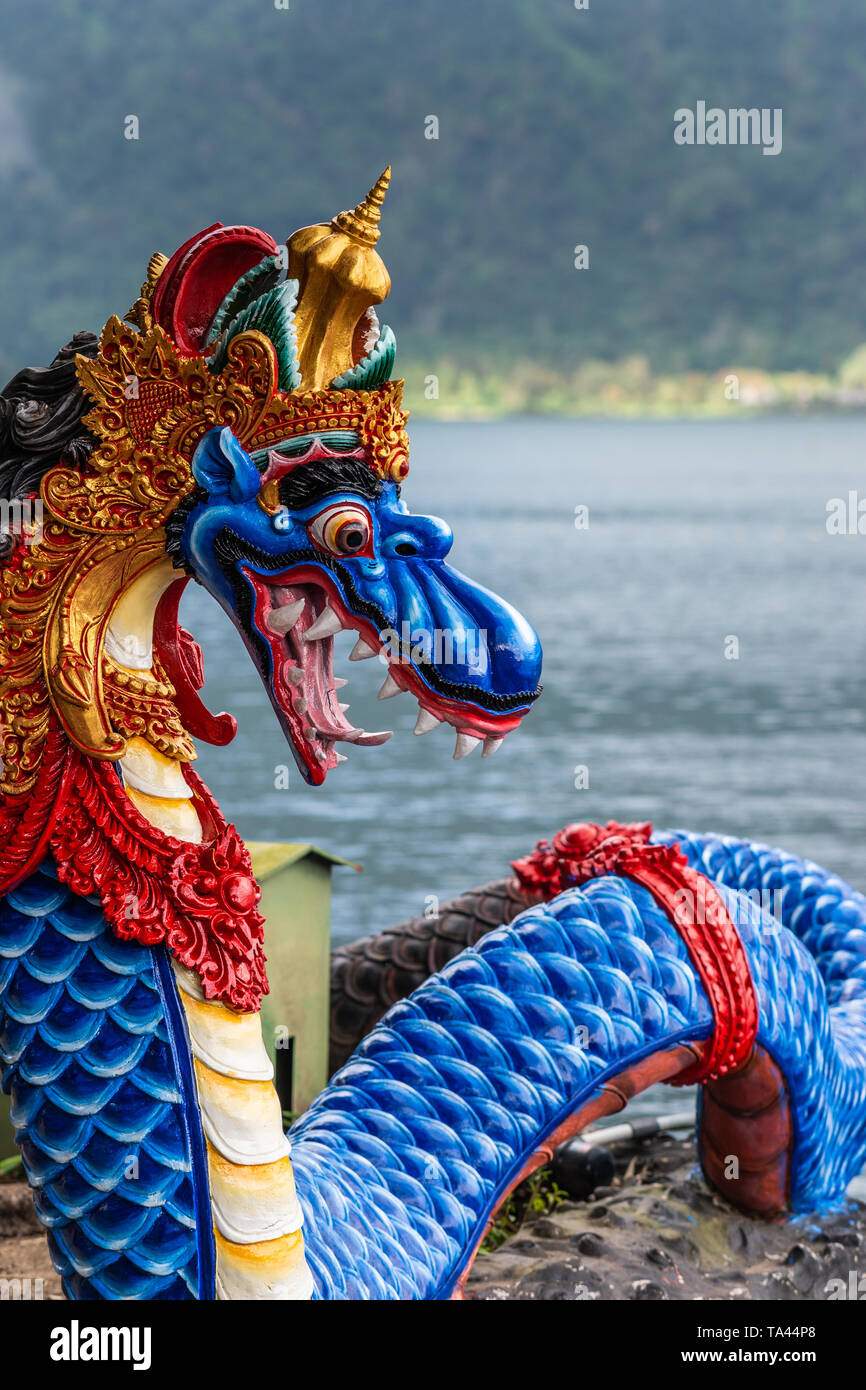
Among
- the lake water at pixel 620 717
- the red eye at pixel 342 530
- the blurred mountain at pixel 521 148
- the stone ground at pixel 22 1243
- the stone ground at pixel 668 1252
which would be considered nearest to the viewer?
the red eye at pixel 342 530

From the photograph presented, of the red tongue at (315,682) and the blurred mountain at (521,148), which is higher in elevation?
the blurred mountain at (521,148)

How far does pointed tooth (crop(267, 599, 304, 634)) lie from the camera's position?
7.14 ft

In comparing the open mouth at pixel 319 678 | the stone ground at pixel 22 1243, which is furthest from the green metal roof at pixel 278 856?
the open mouth at pixel 319 678

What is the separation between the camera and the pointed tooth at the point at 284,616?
218cm

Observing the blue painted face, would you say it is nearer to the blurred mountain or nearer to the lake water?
the lake water

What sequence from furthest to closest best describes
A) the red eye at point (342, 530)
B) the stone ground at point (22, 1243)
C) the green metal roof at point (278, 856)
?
the green metal roof at point (278, 856) < the stone ground at point (22, 1243) < the red eye at point (342, 530)

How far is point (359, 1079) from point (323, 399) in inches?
49.8

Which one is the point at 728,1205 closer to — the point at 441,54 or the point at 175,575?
the point at 175,575

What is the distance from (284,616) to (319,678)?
98 millimetres

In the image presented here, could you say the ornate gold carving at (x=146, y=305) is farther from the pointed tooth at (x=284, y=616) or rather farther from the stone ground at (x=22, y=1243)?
the stone ground at (x=22, y=1243)

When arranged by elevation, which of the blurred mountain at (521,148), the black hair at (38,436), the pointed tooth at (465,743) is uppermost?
the blurred mountain at (521,148)

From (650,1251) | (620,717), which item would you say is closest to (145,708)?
(650,1251)

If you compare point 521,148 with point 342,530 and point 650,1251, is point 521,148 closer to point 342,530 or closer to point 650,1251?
point 650,1251

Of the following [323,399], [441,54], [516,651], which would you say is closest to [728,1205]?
[516,651]
